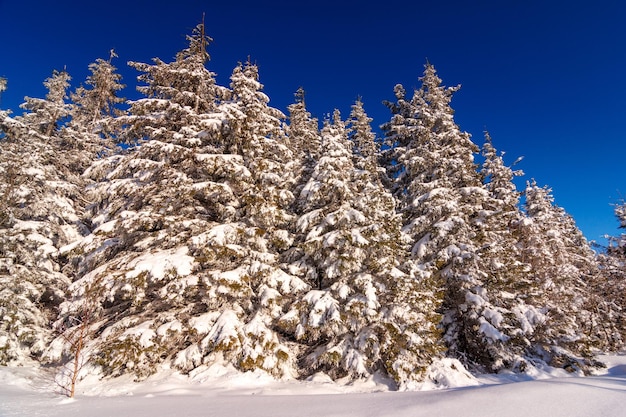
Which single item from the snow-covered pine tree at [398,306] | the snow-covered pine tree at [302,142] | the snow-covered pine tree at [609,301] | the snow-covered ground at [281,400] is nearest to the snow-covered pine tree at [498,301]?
the snow-covered pine tree at [398,306]

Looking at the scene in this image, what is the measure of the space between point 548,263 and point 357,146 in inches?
535

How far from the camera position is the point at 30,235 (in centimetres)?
1346

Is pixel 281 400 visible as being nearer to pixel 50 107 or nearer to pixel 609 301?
pixel 50 107

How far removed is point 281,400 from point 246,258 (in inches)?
228

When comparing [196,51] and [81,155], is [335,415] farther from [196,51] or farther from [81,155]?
[81,155]

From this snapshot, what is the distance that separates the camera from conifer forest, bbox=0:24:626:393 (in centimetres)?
1080

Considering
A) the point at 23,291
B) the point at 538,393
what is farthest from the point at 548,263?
the point at 23,291

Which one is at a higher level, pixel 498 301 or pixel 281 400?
pixel 498 301

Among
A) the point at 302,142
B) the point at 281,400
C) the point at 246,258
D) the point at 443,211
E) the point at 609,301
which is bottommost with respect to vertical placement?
the point at 281,400

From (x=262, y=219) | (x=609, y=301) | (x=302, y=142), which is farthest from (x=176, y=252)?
(x=609, y=301)

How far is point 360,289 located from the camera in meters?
11.9

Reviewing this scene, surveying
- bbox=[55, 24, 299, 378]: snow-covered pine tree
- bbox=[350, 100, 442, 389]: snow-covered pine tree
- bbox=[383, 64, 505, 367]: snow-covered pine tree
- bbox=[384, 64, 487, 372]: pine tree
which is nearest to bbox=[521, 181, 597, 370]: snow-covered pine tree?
bbox=[383, 64, 505, 367]: snow-covered pine tree

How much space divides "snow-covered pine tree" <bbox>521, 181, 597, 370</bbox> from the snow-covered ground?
794cm

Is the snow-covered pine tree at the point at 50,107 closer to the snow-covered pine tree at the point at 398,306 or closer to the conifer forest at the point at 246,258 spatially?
the conifer forest at the point at 246,258
